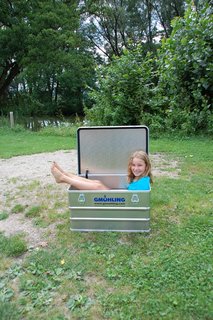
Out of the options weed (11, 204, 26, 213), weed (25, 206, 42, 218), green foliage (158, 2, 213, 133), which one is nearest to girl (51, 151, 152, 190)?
weed (25, 206, 42, 218)

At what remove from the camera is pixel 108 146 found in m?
3.02

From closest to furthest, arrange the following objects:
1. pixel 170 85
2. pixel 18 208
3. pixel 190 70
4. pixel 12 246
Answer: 1. pixel 12 246
2. pixel 18 208
3. pixel 190 70
4. pixel 170 85

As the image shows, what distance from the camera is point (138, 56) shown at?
8.29 meters

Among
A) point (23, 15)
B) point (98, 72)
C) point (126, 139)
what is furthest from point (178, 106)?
point (23, 15)

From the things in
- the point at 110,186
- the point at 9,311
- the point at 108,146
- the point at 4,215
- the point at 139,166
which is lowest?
the point at 9,311

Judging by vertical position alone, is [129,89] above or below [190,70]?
below

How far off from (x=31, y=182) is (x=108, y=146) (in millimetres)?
1486

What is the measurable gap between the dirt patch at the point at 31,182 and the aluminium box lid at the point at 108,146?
624 millimetres

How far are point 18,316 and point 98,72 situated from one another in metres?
8.12

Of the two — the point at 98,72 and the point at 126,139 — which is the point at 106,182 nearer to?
the point at 126,139

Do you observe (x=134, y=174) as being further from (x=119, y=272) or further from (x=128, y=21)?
(x=128, y=21)

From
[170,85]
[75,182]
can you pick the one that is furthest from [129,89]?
[75,182]

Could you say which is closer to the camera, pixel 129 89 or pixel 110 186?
pixel 110 186

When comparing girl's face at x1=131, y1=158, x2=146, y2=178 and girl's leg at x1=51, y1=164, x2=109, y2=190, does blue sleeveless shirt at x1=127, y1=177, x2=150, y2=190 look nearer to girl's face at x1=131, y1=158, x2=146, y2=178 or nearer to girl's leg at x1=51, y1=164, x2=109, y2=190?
girl's face at x1=131, y1=158, x2=146, y2=178
